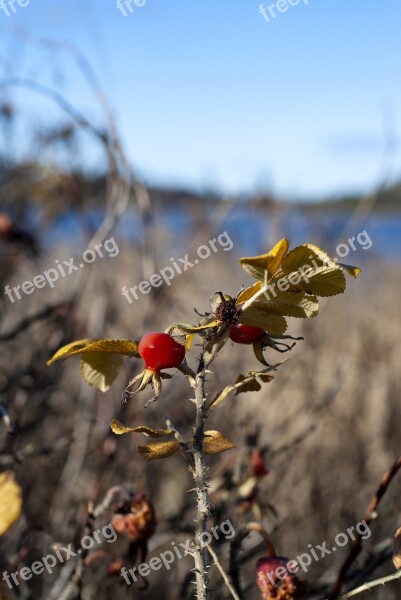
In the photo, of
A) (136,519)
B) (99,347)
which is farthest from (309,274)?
(136,519)

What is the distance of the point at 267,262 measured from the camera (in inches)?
25.9

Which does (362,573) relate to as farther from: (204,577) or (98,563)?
(98,563)

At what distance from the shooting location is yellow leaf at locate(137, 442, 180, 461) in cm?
69

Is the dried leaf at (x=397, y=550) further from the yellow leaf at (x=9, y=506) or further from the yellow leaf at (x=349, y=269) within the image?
the yellow leaf at (x=9, y=506)

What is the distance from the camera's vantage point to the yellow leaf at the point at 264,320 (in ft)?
2.32

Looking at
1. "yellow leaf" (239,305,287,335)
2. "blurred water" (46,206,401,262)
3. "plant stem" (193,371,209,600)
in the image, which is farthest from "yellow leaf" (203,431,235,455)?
"blurred water" (46,206,401,262)

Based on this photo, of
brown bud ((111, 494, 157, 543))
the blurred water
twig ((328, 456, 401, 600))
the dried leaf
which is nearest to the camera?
the dried leaf

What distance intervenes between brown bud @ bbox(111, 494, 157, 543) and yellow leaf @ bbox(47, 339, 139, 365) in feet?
1.14

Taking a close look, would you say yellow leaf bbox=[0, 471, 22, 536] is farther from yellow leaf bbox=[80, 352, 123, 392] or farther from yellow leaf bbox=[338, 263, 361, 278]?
yellow leaf bbox=[338, 263, 361, 278]

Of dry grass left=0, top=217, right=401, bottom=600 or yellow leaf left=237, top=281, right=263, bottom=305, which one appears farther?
dry grass left=0, top=217, right=401, bottom=600

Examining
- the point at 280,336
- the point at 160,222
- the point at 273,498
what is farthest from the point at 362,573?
the point at 160,222

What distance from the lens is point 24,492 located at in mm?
1701

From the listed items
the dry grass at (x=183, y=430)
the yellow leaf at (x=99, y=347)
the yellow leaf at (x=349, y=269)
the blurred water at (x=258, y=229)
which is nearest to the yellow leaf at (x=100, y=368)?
the yellow leaf at (x=99, y=347)

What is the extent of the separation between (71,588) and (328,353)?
3194mm
